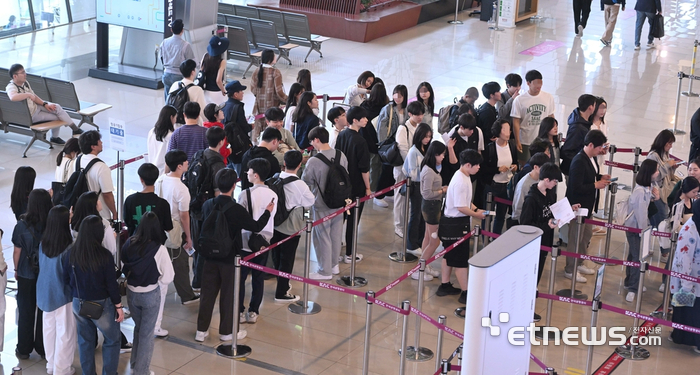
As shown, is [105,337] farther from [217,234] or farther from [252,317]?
[252,317]

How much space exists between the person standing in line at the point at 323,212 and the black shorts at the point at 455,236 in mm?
1106

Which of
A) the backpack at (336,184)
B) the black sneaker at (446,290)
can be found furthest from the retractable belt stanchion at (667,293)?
the backpack at (336,184)

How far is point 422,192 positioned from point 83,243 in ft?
11.5

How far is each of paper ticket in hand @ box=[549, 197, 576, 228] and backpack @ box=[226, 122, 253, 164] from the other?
128 inches

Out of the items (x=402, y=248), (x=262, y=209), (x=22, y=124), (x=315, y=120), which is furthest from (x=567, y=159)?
(x=22, y=124)

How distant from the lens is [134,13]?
15.4 m

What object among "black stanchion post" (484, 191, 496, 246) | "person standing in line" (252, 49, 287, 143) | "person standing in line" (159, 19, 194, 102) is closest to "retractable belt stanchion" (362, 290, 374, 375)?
"black stanchion post" (484, 191, 496, 246)

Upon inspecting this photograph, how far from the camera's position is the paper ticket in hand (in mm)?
7738

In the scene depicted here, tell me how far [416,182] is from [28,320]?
407 centimetres

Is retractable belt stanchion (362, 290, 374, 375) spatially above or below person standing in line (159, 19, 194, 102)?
below

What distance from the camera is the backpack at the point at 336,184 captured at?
26.7ft

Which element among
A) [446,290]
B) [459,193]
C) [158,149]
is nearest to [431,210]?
[459,193]

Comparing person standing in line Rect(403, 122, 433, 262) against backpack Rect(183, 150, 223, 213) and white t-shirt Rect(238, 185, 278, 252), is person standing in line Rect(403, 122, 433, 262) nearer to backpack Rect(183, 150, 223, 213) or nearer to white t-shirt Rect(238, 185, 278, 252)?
white t-shirt Rect(238, 185, 278, 252)

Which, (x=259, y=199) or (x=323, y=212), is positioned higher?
(x=259, y=199)
